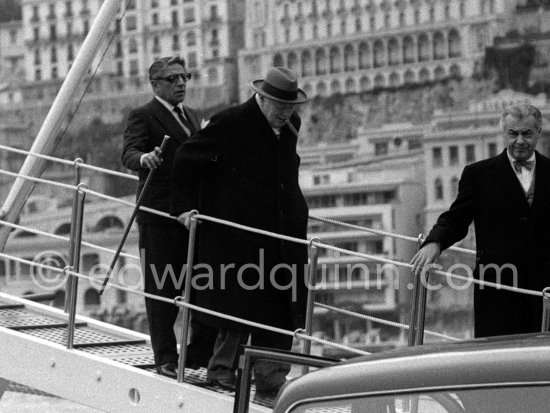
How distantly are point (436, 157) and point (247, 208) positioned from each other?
35.0 meters

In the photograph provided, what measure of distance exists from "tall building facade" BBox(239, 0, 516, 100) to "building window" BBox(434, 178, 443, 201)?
273 centimetres

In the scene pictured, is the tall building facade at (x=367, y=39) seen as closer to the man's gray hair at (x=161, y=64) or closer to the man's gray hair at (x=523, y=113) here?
the man's gray hair at (x=161, y=64)

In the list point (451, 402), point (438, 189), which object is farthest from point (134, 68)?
point (451, 402)

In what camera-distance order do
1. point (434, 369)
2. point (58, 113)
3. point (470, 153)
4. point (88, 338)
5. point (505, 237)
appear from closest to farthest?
1. point (434, 369)
2. point (505, 237)
3. point (88, 338)
4. point (58, 113)
5. point (470, 153)

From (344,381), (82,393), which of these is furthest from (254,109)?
(344,381)

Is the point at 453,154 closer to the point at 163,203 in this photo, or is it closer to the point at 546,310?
the point at 163,203

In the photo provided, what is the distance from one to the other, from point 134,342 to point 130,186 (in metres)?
36.4

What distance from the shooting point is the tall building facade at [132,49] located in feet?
133

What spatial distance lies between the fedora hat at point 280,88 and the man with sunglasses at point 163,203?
1.34ft

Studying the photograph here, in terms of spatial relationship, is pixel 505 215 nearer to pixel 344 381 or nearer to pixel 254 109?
pixel 254 109

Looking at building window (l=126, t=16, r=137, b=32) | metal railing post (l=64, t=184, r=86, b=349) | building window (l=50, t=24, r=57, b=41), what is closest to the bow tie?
metal railing post (l=64, t=184, r=86, b=349)

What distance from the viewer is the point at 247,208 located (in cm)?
435

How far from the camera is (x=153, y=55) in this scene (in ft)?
135

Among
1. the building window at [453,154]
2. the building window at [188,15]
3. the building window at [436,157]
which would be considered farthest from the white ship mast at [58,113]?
the building window at [188,15]
